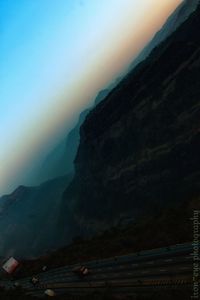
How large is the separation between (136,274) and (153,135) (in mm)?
93035

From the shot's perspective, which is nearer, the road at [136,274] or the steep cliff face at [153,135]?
the road at [136,274]

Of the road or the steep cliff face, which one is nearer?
the road

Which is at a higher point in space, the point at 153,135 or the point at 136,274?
the point at 136,274

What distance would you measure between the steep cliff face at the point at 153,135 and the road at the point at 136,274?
48963mm

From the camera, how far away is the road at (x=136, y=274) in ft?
159

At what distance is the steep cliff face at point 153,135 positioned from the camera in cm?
13588

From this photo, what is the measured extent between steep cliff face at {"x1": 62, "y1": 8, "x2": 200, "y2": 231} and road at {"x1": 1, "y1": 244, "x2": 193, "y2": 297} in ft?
161

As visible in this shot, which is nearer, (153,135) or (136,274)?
(136,274)

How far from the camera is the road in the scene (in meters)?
48.5

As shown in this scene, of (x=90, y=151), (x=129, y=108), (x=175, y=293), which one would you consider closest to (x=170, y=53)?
(x=129, y=108)

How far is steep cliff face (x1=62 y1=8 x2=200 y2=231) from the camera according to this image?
13588 centimetres

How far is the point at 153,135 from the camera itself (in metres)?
148

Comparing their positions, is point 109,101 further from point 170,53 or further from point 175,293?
point 175,293

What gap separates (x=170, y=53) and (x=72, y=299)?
105251 millimetres
